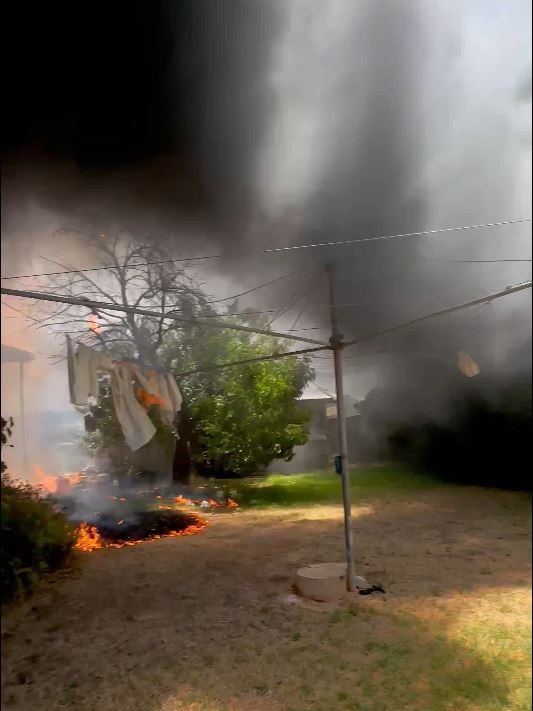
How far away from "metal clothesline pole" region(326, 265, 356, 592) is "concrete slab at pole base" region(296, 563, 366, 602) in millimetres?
31

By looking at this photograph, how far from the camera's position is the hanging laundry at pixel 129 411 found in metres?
1.02

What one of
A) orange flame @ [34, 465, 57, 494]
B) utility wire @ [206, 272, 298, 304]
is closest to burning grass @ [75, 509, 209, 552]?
orange flame @ [34, 465, 57, 494]

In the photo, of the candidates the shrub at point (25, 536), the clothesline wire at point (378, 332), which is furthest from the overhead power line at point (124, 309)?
the shrub at point (25, 536)

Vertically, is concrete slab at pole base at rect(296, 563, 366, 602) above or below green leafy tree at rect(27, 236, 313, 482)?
below

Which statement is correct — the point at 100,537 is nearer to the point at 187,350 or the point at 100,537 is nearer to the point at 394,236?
the point at 187,350

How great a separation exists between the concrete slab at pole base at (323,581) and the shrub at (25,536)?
0.56 meters

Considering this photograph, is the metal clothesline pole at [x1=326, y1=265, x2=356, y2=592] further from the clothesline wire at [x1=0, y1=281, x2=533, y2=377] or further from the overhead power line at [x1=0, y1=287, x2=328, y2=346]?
the overhead power line at [x1=0, y1=287, x2=328, y2=346]

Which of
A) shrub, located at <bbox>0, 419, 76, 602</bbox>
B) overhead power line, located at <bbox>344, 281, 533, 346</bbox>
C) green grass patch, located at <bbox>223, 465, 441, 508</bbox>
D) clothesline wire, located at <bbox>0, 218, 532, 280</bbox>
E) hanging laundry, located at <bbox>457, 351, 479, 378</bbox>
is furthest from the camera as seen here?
hanging laundry, located at <bbox>457, 351, 479, 378</bbox>

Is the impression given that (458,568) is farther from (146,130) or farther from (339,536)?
(146,130)

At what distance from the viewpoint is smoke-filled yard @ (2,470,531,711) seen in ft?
3.37

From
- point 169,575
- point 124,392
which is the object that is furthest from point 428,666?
point 124,392

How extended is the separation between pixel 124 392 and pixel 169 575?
44 cm

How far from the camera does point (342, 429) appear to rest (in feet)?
4.05

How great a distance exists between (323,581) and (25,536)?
2.23 ft
